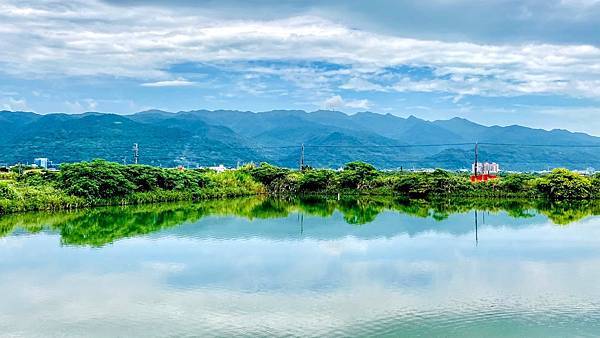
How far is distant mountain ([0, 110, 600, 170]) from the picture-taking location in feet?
292

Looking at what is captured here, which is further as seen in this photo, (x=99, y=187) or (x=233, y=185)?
(x=233, y=185)

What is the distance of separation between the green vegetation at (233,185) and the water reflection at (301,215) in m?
1.01

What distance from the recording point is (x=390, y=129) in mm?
186125

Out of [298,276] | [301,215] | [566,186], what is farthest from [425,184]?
[298,276]

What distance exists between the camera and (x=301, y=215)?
22812mm

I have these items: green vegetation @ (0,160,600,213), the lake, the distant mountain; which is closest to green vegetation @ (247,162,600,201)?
green vegetation @ (0,160,600,213)

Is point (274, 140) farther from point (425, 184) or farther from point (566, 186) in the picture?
point (566, 186)

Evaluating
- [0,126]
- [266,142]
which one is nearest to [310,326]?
[0,126]

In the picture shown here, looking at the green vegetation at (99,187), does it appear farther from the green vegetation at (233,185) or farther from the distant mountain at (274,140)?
the distant mountain at (274,140)

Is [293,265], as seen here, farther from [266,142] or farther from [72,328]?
[266,142]

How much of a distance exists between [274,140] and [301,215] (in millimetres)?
126507

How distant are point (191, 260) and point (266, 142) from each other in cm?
13340

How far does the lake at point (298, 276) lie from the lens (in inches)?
342

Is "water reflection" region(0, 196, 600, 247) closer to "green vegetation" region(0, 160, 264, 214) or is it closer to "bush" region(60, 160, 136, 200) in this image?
"green vegetation" region(0, 160, 264, 214)
